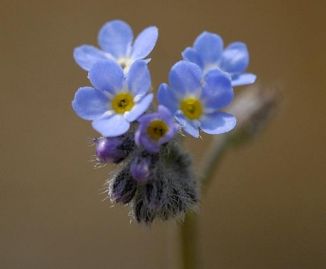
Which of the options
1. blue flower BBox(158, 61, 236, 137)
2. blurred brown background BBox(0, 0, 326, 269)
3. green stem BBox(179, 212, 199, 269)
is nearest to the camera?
blue flower BBox(158, 61, 236, 137)

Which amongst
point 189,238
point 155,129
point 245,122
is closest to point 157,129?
point 155,129

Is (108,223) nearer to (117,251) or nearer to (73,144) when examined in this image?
(117,251)

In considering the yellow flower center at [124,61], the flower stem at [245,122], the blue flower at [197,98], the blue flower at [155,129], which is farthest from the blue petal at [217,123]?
the flower stem at [245,122]

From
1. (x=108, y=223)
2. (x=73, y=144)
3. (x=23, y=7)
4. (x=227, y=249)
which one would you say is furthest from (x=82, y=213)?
(x=23, y=7)

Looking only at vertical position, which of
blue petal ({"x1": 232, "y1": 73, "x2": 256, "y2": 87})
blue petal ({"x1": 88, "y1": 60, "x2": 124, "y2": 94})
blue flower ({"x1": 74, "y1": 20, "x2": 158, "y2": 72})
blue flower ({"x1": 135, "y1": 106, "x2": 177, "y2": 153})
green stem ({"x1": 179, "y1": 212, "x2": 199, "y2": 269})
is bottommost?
green stem ({"x1": 179, "y1": 212, "x2": 199, "y2": 269})

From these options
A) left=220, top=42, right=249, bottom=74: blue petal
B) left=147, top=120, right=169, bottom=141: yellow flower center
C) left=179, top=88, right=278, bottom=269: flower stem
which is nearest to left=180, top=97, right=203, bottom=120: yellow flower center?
left=147, top=120, right=169, bottom=141: yellow flower center

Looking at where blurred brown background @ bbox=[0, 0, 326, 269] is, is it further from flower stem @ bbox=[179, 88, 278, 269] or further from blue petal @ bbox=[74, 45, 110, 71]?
blue petal @ bbox=[74, 45, 110, 71]
